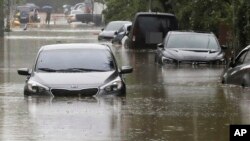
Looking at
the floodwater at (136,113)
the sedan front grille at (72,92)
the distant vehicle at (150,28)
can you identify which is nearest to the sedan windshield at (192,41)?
the floodwater at (136,113)

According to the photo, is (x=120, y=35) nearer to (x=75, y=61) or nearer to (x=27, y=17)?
(x=75, y=61)

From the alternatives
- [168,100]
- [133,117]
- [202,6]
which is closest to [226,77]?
[168,100]

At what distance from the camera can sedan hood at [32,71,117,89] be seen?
16.9 metres

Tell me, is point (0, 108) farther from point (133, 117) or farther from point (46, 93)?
point (133, 117)

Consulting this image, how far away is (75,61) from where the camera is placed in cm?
1805

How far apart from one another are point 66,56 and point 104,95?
1735 mm

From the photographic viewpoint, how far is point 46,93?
16922 mm

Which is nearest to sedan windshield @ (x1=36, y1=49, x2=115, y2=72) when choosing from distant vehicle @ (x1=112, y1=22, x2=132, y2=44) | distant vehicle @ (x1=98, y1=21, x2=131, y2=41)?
distant vehicle @ (x1=112, y1=22, x2=132, y2=44)

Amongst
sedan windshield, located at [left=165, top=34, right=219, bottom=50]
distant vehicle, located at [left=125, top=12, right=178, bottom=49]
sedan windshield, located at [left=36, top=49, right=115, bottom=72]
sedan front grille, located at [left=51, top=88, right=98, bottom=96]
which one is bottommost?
distant vehicle, located at [left=125, top=12, right=178, bottom=49]

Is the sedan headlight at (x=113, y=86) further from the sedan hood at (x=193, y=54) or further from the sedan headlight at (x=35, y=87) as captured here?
the sedan hood at (x=193, y=54)

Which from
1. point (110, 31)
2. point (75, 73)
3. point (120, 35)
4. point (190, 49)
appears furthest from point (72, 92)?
point (110, 31)

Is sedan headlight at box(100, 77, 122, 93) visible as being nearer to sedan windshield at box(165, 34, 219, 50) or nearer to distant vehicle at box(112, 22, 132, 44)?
sedan windshield at box(165, 34, 219, 50)

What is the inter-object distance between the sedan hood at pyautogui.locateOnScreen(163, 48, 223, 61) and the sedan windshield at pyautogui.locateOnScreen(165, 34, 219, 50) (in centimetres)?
39

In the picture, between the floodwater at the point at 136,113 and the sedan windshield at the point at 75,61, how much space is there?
2.85ft
